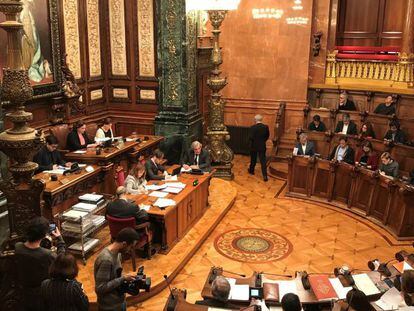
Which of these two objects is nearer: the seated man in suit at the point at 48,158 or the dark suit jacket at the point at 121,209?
the dark suit jacket at the point at 121,209

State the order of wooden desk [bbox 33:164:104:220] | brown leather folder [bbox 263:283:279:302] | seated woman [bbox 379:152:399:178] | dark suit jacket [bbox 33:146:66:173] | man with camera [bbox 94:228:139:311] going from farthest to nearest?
seated woman [bbox 379:152:399:178] → dark suit jacket [bbox 33:146:66:173] → wooden desk [bbox 33:164:104:220] → brown leather folder [bbox 263:283:279:302] → man with camera [bbox 94:228:139:311]

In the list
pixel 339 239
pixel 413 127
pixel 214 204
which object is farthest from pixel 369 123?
pixel 214 204

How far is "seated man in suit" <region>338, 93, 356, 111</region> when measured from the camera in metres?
10.4

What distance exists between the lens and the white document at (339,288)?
4438mm

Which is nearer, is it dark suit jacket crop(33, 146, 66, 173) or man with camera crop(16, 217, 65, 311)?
man with camera crop(16, 217, 65, 311)

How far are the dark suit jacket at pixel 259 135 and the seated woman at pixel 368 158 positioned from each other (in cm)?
212

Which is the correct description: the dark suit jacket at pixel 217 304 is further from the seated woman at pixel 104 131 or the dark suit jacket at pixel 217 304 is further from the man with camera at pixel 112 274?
the seated woman at pixel 104 131

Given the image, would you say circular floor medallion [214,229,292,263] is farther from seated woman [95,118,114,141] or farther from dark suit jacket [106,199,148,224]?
seated woman [95,118,114,141]

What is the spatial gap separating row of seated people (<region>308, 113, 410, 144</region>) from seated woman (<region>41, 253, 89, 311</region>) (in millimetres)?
6446

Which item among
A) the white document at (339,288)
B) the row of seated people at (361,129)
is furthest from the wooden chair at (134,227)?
the row of seated people at (361,129)

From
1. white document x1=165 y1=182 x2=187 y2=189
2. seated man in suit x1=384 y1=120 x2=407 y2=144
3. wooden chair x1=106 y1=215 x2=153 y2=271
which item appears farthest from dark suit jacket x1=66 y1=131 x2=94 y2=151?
seated man in suit x1=384 y1=120 x2=407 y2=144

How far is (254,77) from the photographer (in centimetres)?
1186

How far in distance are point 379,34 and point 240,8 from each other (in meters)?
3.70

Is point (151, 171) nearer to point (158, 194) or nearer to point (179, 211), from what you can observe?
point (158, 194)
